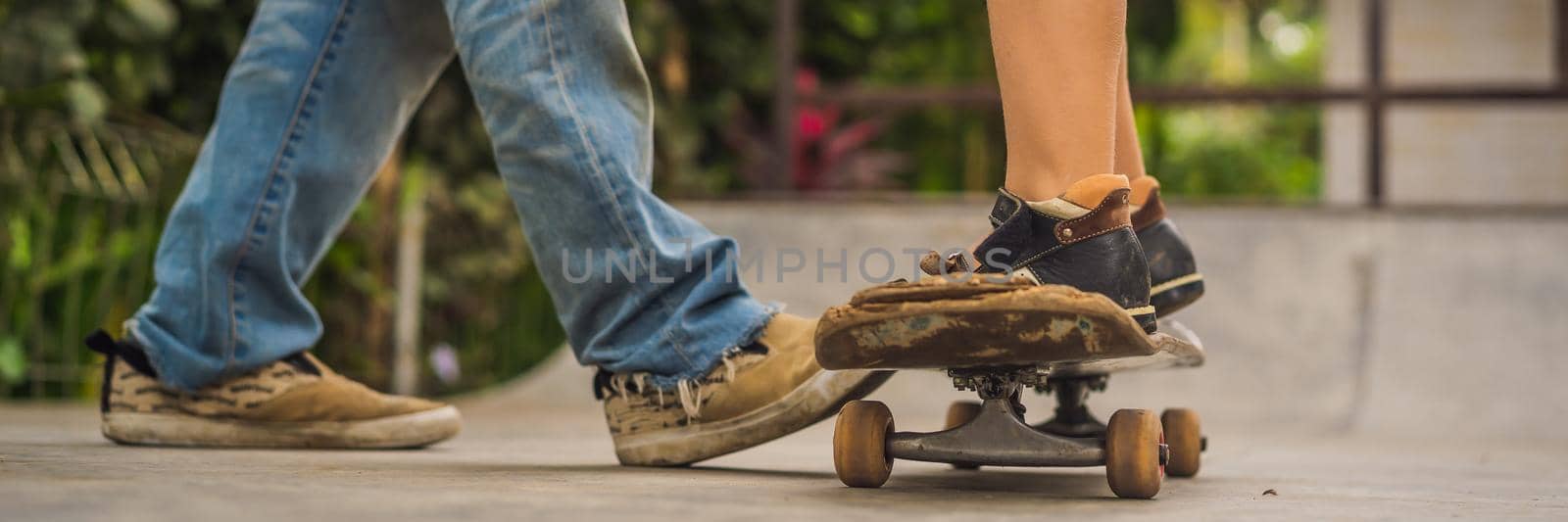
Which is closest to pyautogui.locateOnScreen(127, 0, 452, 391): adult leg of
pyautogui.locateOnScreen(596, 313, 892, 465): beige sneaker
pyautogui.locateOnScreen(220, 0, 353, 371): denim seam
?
pyautogui.locateOnScreen(220, 0, 353, 371): denim seam

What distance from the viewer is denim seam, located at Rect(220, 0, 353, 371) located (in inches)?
76.3

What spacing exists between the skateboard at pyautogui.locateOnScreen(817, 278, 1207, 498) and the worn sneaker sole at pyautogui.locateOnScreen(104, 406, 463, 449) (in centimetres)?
76

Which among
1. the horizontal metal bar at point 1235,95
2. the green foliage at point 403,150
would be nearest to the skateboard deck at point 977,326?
the horizontal metal bar at point 1235,95

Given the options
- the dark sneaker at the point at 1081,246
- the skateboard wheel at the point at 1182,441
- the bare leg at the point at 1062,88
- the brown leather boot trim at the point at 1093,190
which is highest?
the bare leg at the point at 1062,88

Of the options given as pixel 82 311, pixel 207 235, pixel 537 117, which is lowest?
pixel 82 311

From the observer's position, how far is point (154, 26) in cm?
346

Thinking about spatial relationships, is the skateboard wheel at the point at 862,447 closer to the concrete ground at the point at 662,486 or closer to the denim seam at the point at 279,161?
the concrete ground at the point at 662,486

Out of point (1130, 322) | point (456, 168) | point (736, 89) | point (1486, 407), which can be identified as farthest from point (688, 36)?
point (1130, 322)

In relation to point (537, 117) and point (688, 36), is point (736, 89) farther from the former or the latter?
point (537, 117)

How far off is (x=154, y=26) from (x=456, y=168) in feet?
4.03

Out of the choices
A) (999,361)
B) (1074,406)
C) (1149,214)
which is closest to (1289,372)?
(1074,406)

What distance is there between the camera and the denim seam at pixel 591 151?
1.75m

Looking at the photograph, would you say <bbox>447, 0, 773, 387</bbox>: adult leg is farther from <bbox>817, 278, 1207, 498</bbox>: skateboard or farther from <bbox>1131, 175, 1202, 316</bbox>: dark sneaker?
<bbox>1131, 175, 1202, 316</bbox>: dark sneaker

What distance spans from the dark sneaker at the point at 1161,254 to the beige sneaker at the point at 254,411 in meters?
0.96
